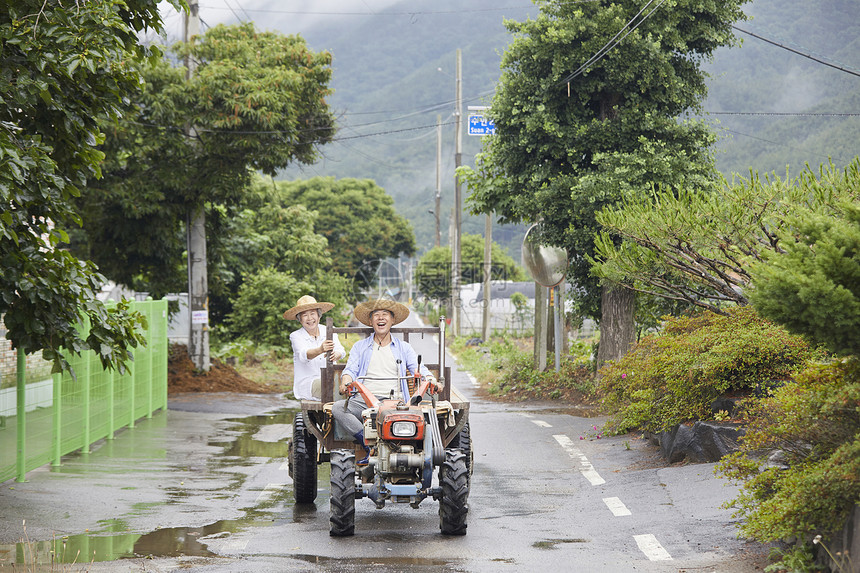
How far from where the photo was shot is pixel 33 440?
10523 mm

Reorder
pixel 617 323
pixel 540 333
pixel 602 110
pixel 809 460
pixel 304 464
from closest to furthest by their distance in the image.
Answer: pixel 809 460, pixel 304 464, pixel 602 110, pixel 617 323, pixel 540 333

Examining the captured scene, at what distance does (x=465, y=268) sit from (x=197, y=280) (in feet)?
169

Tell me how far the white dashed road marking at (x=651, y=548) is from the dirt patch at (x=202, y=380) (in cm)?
1549

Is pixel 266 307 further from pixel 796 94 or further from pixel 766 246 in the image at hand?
pixel 796 94

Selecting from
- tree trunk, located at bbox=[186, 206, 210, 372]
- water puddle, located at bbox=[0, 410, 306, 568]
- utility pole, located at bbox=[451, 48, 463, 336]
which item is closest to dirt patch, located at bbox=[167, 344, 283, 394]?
tree trunk, located at bbox=[186, 206, 210, 372]

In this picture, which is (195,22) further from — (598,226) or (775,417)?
(775,417)

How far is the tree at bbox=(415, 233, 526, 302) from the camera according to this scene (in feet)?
216

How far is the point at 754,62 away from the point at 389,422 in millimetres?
135627

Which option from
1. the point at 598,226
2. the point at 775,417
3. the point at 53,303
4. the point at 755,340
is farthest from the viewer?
the point at 598,226

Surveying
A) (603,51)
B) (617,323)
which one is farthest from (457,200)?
(603,51)

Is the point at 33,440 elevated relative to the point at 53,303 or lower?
lower

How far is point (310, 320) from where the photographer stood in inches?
412

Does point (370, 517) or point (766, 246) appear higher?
point (766, 246)

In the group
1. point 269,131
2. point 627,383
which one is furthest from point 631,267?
point 269,131
